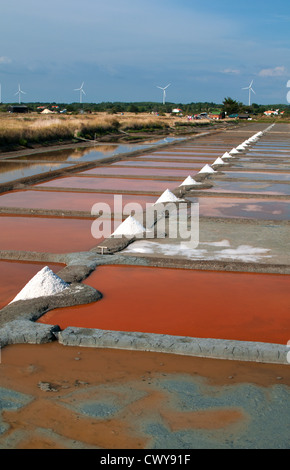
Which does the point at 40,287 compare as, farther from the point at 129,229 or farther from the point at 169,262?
the point at 129,229

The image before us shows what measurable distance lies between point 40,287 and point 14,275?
0.78 m

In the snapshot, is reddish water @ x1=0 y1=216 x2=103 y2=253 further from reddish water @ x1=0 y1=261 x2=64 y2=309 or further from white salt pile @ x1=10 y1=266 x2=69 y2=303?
white salt pile @ x1=10 y1=266 x2=69 y2=303

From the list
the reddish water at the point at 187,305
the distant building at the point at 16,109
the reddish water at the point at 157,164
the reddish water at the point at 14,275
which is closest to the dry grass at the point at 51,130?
the reddish water at the point at 157,164

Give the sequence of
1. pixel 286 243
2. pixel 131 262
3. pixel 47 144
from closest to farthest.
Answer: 1. pixel 131 262
2. pixel 286 243
3. pixel 47 144

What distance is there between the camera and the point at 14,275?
442cm

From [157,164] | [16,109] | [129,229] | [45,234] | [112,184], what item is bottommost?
[45,234]

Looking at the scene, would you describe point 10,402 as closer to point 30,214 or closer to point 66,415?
point 66,415

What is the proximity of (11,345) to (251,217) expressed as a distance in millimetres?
4563

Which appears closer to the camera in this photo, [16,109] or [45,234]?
[45,234]

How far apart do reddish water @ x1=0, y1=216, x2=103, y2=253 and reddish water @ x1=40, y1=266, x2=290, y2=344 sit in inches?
38.1

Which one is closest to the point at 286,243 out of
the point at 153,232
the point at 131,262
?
the point at 153,232

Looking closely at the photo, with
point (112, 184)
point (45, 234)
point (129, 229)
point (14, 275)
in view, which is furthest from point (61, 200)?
point (14, 275)

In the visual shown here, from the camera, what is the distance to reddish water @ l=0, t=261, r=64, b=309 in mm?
3963

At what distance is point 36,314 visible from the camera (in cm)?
342
